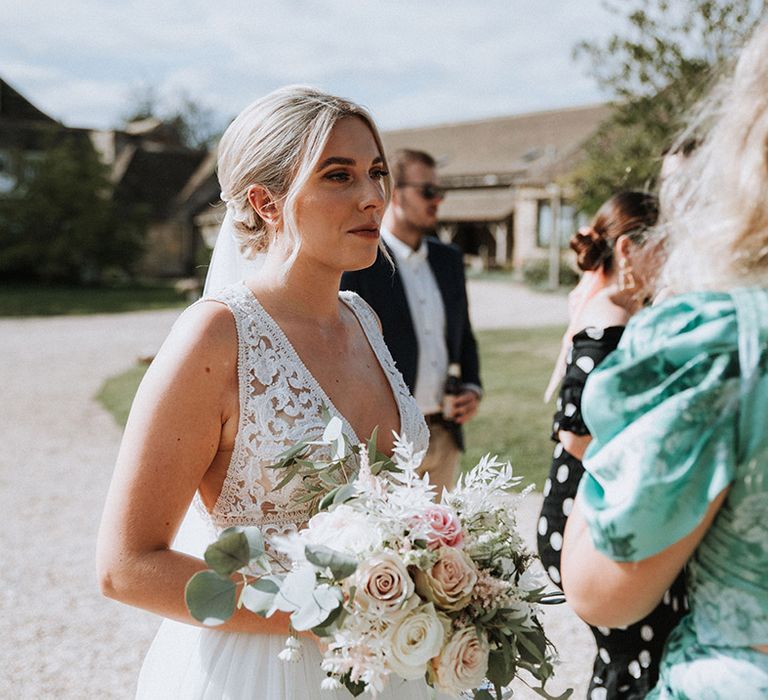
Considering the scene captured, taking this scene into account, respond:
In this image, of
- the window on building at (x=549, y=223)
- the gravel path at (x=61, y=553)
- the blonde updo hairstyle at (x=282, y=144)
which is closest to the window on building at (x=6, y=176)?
the window on building at (x=549, y=223)

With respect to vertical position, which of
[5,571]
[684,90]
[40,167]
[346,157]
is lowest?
[40,167]

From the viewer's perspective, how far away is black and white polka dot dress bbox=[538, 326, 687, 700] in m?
1.99

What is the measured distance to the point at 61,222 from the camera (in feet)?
126

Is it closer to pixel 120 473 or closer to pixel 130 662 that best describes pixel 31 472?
pixel 130 662

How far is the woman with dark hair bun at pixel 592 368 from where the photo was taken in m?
2.06

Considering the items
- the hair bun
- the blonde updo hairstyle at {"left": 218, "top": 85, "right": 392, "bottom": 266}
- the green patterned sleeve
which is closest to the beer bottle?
the hair bun

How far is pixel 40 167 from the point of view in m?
38.1

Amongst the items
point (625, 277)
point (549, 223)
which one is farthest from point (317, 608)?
point (549, 223)

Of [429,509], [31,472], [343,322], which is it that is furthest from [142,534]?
[31,472]

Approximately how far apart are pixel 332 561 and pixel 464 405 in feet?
12.3

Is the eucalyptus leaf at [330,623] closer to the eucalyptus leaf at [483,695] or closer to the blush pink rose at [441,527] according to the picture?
the blush pink rose at [441,527]

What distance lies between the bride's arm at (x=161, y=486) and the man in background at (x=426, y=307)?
2854mm

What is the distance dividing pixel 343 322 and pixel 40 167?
130 feet

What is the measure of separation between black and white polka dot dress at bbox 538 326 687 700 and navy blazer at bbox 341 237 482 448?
6.41 ft
